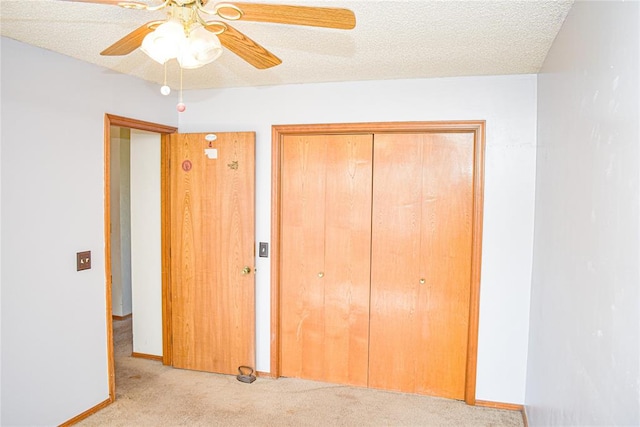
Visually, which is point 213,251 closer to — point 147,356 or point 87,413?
point 147,356

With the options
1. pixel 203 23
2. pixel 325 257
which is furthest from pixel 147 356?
pixel 203 23

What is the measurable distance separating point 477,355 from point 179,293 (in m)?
2.40

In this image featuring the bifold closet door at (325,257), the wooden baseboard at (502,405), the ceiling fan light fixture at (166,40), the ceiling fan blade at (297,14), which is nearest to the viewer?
the ceiling fan blade at (297,14)

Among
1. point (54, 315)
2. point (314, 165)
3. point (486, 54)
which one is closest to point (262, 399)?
point (54, 315)

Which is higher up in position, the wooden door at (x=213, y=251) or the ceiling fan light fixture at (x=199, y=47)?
the ceiling fan light fixture at (x=199, y=47)

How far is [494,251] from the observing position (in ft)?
9.66

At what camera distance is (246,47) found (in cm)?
171

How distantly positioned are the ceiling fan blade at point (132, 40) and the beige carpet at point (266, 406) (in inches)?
89.7

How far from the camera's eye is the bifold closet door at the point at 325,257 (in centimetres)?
325

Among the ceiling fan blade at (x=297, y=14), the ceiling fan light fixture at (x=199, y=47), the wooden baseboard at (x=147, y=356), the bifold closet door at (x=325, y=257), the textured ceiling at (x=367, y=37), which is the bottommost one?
the wooden baseboard at (x=147, y=356)

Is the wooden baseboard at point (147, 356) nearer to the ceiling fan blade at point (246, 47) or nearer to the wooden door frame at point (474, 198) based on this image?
the wooden door frame at point (474, 198)

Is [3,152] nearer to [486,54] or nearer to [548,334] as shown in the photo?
[486,54]

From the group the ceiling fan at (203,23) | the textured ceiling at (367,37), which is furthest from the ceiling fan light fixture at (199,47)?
the textured ceiling at (367,37)

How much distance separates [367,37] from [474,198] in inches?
54.8
